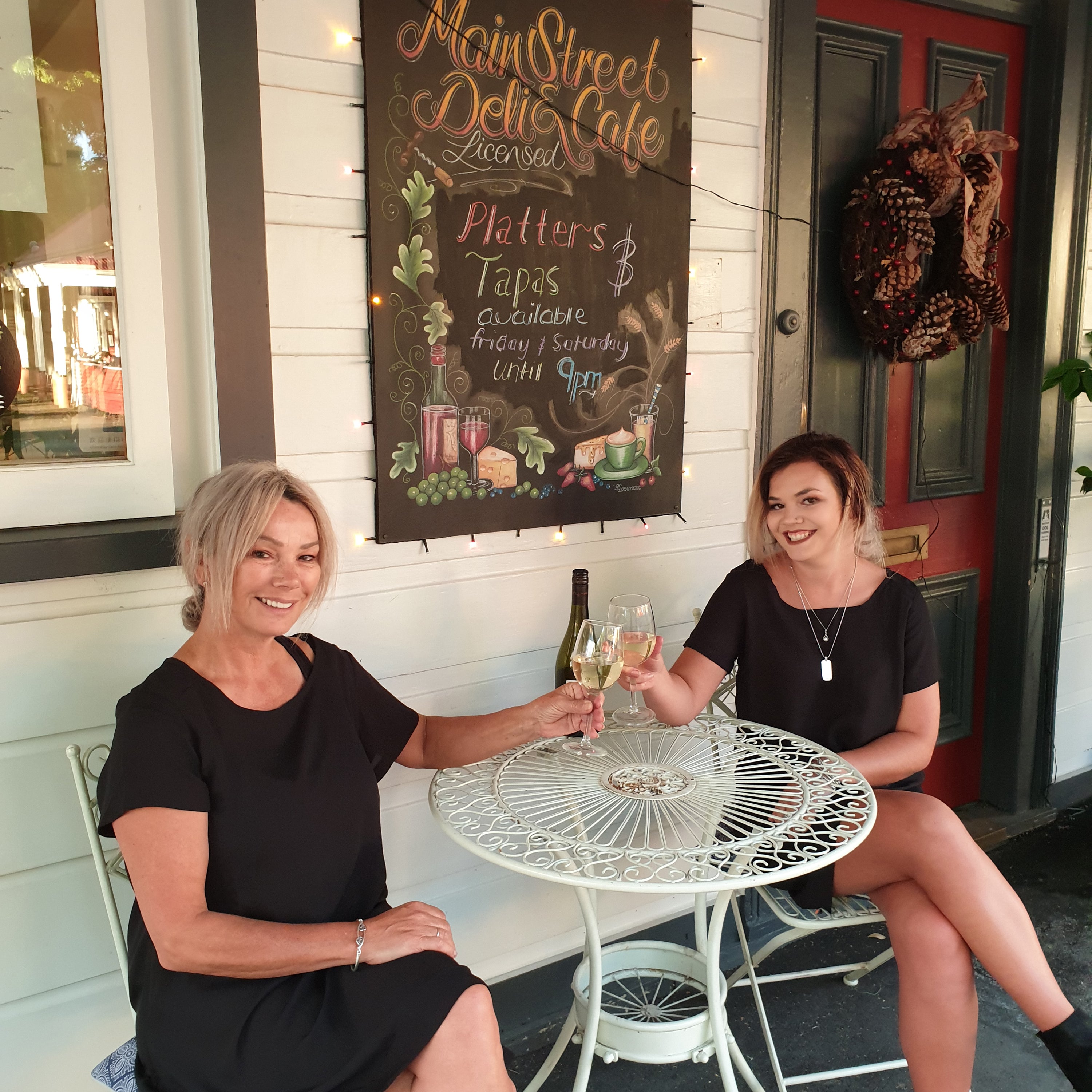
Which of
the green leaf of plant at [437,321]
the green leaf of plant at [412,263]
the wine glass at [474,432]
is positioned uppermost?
the green leaf of plant at [412,263]

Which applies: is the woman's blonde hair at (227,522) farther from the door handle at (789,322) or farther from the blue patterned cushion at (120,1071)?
the door handle at (789,322)

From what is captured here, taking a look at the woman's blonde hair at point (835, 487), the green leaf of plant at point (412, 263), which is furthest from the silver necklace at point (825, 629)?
the green leaf of plant at point (412, 263)

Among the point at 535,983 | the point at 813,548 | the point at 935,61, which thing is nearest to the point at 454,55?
the point at 813,548

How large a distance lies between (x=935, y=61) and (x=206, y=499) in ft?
8.42

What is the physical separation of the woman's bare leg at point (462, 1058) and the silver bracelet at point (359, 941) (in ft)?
0.50

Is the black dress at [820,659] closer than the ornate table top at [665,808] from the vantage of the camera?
No

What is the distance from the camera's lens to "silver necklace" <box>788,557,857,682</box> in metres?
2.10

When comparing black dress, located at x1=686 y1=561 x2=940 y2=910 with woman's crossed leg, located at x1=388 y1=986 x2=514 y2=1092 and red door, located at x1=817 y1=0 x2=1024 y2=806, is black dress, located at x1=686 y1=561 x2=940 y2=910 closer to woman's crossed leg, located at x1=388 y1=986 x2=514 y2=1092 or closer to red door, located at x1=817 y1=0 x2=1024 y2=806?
woman's crossed leg, located at x1=388 y1=986 x2=514 y2=1092

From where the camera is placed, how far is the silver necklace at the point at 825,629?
6.88ft

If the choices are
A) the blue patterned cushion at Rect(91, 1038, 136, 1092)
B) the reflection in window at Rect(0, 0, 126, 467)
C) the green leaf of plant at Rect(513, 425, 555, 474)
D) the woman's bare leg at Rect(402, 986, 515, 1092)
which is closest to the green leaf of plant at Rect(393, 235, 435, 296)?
the green leaf of plant at Rect(513, 425, 555, 474)

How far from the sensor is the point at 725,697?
2.46m

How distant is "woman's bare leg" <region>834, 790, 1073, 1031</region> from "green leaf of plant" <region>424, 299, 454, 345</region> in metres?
1.33

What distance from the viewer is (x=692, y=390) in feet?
7.91

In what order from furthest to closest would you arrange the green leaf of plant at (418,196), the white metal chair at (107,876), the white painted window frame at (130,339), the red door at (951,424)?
the red door at (951,424) → the green leaf of plant at (418,196) → the white painted window frame at (130,339) → the white metal chair at (107,876)
